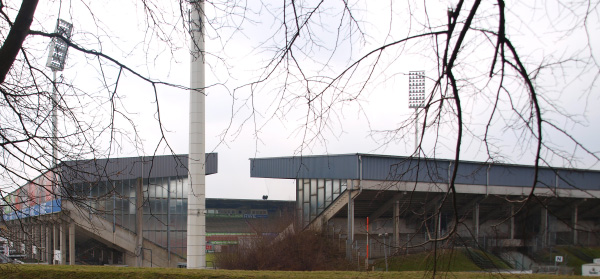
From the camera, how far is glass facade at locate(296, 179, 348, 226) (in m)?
29.5

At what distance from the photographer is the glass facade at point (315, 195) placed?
2955 centimetres

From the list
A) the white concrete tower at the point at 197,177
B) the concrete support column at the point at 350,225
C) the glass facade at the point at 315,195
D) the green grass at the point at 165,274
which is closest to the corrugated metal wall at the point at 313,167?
the glass facade at the point at 315,195

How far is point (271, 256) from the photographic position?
2414 centimetres

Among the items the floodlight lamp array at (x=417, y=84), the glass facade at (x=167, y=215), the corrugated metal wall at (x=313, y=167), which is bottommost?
the glass facade at (x=167, y=215)

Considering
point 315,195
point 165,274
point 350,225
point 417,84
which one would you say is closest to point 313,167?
point 315,195

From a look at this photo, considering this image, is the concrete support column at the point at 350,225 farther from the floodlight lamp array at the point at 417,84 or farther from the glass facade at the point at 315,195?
the floodlight lamp array at the point at 417,84

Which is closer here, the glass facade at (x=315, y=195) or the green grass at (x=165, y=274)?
the green grass at (x=165, y=274)

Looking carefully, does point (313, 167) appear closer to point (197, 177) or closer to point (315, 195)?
point (315, 195)

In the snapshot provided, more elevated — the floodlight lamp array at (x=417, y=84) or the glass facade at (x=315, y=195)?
the floodlight lamp array at (x=417, y=84)

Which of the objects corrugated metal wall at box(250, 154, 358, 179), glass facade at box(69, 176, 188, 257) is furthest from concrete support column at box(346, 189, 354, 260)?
glass facade at box(69, 176, 188, 257)

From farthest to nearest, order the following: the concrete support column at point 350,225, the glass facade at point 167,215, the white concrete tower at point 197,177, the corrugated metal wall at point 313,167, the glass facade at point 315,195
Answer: the glass facade at point 167,215
the glass facade at point 315,195
the concrete support column at point 350,225
the corrugated metal wall at point 313,167
the white concrete tower at point 197,177

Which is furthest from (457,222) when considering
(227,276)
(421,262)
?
(227,276)

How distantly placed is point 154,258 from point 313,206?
33.9 feet

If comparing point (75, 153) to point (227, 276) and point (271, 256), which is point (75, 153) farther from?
point (271, 256)
